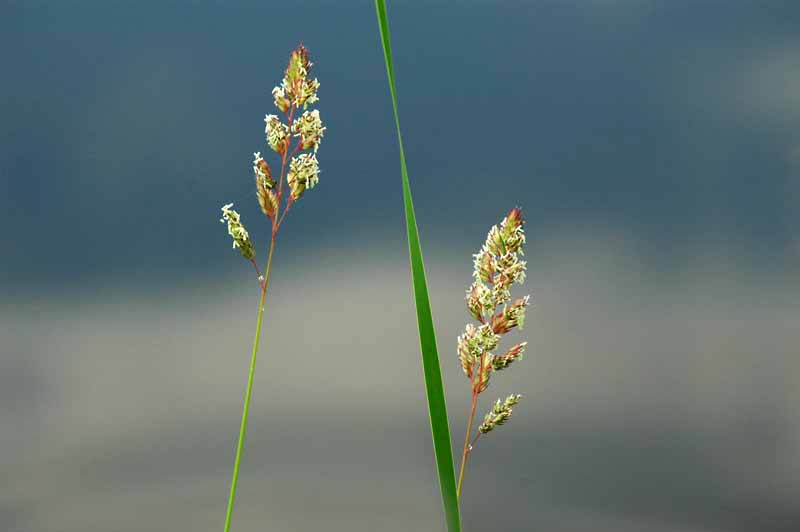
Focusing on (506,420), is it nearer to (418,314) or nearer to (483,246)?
(483,246)

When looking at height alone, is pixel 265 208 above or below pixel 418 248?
above

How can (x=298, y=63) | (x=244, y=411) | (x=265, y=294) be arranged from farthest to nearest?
(x=298, y=63)
(x=265, y=294)
(x=244, y=411)

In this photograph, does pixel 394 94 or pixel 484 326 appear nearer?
pixel 394 94

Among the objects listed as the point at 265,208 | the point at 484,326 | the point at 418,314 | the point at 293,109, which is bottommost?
the point at 418,314

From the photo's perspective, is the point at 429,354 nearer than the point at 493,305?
Yes

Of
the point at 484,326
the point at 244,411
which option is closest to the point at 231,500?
the point at 244,411

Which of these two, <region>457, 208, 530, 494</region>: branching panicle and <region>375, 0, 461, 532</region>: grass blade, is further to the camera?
<region>457, 208, 530, 494</region>: branching panicle

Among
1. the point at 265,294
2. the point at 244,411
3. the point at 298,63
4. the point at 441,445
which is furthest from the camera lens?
the point at 298,63

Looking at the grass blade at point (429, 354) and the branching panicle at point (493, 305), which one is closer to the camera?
the grass blade at point (429, 354)
